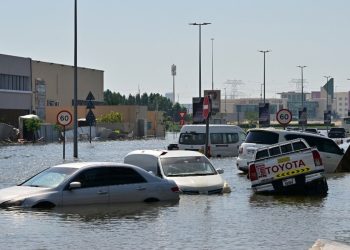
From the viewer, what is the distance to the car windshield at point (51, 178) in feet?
70.6

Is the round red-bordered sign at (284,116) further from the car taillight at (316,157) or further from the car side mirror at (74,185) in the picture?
the car side mirror at (74,185)

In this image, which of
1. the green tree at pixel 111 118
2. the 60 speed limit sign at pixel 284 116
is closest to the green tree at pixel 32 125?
the green tree at pixel 111 118

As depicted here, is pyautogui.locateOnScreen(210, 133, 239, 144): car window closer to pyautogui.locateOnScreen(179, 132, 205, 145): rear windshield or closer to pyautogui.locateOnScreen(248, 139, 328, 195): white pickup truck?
pyautogui.locateOnScreen(179, 132, 205, 145): rear windshield

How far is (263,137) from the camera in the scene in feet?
116

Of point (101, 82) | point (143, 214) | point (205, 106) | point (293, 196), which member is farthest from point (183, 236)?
point (101, 82)

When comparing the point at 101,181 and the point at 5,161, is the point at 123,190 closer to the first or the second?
the point at 101,181

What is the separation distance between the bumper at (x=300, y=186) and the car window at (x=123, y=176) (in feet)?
16.8

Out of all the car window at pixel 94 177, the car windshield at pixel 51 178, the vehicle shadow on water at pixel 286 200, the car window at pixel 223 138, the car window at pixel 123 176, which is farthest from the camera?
the car window at pixel 223 138

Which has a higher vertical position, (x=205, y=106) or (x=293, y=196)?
(x=205, y=106)

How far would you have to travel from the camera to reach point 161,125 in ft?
454

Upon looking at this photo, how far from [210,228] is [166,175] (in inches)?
269

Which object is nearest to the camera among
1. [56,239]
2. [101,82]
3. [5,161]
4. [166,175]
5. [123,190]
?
[56,239]

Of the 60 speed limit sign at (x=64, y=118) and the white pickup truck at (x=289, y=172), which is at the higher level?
the 60 speed limit sign at (x=64, y=118)

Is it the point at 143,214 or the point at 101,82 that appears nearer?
the point at 143,214
